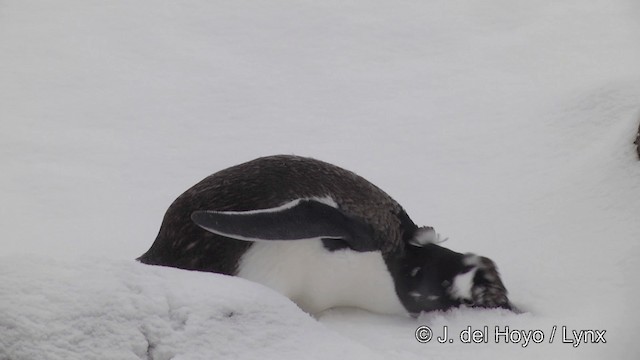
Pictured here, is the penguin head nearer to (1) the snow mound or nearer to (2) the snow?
(2) the snow

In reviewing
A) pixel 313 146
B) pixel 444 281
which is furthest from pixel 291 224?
pixel 313 146

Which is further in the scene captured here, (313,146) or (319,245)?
(313,146)

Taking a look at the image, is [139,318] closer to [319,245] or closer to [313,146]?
[319,245]

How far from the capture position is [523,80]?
15.5 feet

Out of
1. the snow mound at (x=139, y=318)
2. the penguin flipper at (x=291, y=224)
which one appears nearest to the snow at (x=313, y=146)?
the snow mound at (x=139, y=318)

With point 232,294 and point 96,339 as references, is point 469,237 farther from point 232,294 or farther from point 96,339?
point 96,339

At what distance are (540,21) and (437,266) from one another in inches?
129

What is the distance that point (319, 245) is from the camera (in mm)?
2342

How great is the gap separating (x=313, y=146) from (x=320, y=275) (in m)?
1.82

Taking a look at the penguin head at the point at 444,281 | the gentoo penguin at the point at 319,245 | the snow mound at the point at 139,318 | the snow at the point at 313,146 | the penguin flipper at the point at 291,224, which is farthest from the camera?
the penguin head at the point at 444,281

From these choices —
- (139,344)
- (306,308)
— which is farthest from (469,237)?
(139,344)

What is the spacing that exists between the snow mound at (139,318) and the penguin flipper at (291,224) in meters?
0.26

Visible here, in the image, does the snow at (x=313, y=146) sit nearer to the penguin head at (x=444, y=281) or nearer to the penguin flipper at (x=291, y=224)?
the penguin head at (x=444, y=281)

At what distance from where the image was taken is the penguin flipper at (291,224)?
2.09m
